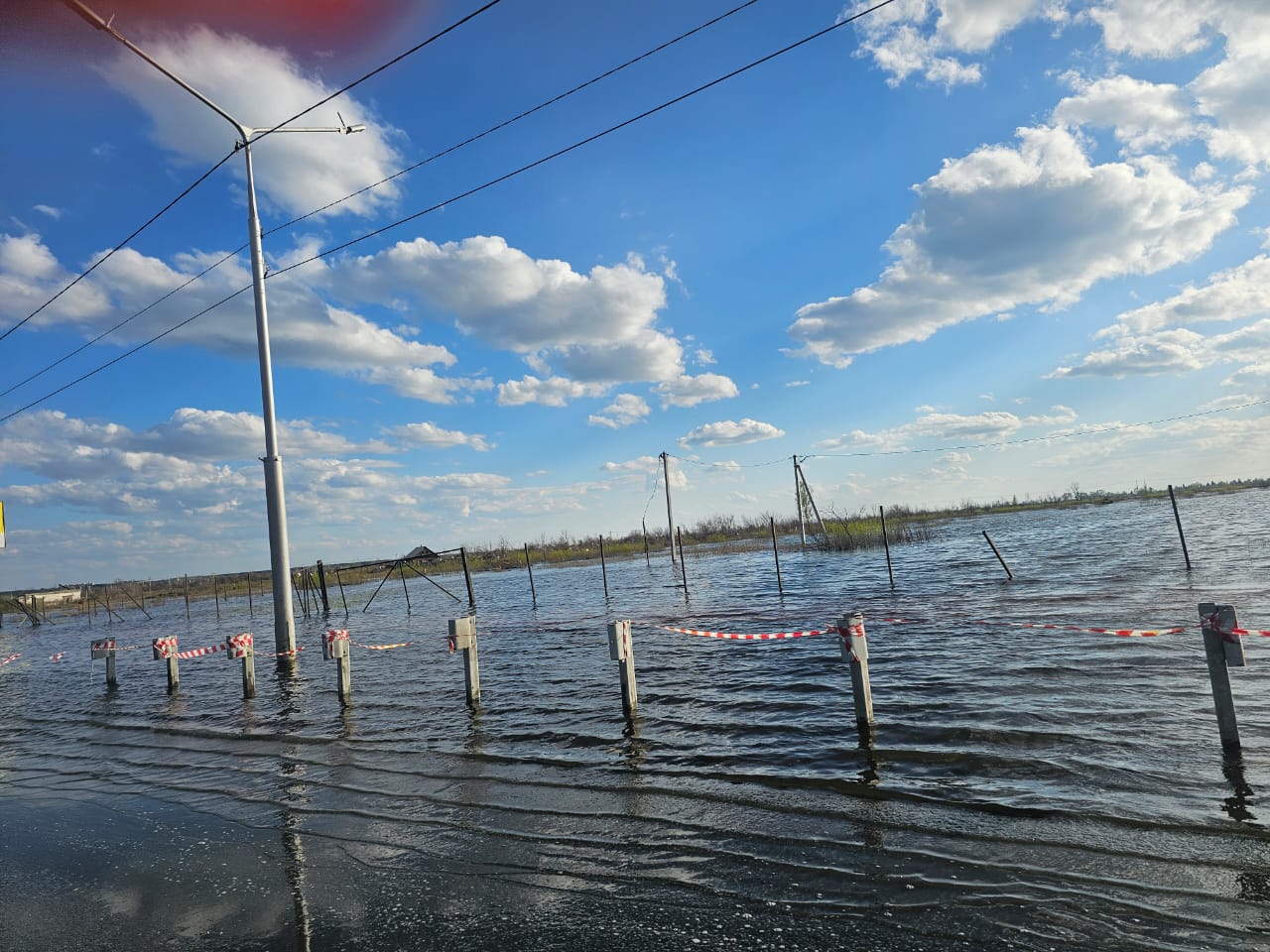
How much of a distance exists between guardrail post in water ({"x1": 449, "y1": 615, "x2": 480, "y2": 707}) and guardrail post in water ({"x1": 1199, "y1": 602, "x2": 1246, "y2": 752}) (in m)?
8.03

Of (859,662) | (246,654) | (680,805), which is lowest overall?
(680,805)

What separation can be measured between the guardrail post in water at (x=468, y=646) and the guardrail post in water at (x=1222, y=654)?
8.03 m

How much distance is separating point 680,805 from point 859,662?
8.36 feet

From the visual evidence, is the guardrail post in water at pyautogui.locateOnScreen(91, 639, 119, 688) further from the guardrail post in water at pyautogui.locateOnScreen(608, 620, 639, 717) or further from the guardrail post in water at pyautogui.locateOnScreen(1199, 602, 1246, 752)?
the guardrail post in water at pyautogui.locateOnScreen(1199, 602, 1246, 752)

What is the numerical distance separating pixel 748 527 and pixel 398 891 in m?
92.6

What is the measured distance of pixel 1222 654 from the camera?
5.65 m

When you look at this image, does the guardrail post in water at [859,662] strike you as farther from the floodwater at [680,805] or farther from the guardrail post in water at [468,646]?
the guardrail post in water at [468,646]

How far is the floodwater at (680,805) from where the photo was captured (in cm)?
384

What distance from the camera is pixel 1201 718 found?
7.02 metres

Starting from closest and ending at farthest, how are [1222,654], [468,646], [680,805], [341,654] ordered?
[1222,654], [680,805], [468,646], [341,654]

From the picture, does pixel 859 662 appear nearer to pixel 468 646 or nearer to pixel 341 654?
pixel 468 646

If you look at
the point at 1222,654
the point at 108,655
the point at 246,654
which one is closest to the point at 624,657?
the point at 1222,654

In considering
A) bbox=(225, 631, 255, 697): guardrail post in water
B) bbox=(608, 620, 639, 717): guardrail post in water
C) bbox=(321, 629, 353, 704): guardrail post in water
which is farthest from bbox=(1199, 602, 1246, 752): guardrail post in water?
bbox=(225, 631, 255, 697): guardrail post in water

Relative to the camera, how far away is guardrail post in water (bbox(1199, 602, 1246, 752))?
559cm
